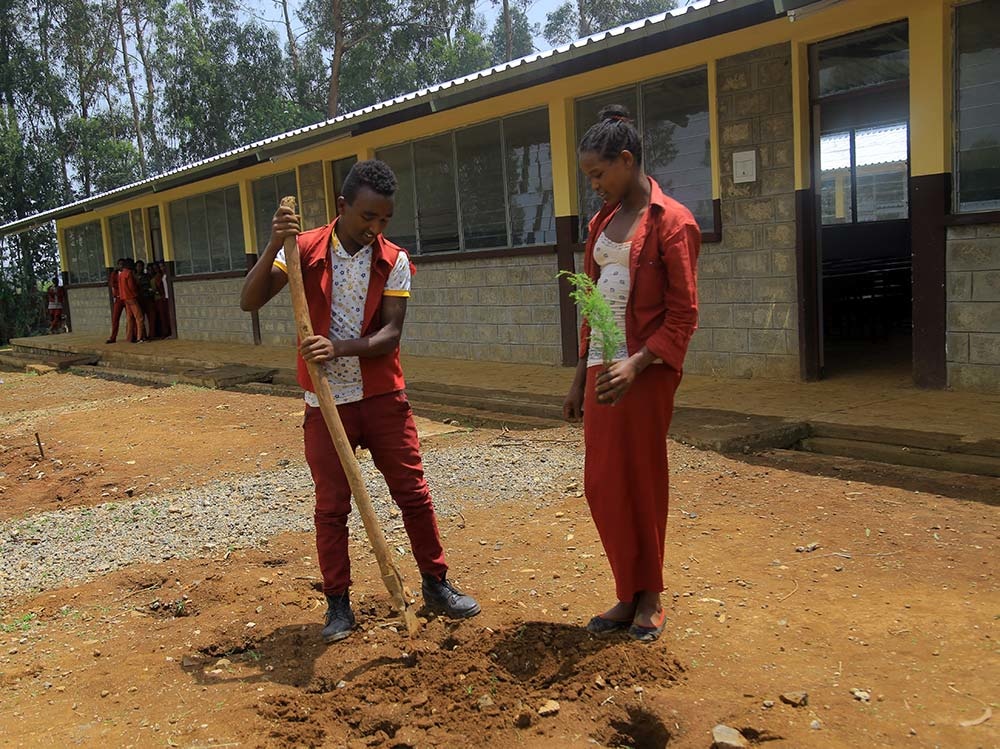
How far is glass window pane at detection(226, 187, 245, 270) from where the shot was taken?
1608cm

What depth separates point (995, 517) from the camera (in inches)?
165

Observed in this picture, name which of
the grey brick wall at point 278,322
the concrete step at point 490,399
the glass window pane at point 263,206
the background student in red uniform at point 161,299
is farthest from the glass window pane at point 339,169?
the background student in red uniform at point 161,299

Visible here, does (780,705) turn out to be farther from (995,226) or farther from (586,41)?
(586,41)

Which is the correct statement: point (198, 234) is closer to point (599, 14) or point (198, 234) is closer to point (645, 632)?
point (645, 632)

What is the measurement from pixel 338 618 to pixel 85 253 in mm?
22171

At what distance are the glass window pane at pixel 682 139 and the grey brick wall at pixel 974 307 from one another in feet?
7.57

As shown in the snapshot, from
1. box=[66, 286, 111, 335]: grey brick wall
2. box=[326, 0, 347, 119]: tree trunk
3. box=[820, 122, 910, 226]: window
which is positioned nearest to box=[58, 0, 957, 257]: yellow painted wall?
box=[820, 122, 910, 226]: window

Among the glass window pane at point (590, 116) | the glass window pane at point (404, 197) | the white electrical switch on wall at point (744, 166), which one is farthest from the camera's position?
the glass window pane at point (404, 197)

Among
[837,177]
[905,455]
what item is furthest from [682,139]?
[837,177]

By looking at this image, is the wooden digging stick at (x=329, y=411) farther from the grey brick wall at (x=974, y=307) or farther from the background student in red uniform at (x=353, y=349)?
the grey brick wall at (x=974, y=307)

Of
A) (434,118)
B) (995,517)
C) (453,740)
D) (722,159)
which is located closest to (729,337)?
(722,159)

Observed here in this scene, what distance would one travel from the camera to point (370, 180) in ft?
10.5

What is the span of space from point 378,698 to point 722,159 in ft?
21.4

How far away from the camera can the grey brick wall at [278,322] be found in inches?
577
